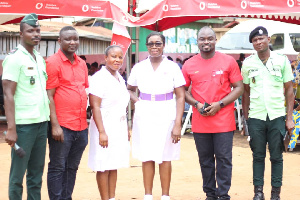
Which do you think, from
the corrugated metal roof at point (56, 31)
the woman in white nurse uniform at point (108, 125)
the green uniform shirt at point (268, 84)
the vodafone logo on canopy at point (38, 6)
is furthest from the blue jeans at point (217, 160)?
the corrugated metal roof at point (56, 31)

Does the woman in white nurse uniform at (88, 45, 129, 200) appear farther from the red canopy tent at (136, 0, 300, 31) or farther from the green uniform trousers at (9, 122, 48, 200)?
the red canopy tent at (136, 0, 300, 31)

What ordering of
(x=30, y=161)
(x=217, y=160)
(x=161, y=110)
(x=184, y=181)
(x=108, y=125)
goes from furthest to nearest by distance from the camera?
(x=184, y=181)
(x=217, y=160)
(x=161, y=110)
(x=108, y=125)
(x=30, y=161)

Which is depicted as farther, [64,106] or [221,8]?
[221,8]

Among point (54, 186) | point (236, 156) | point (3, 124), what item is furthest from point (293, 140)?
point (3, 124)

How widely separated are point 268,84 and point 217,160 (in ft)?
3.35

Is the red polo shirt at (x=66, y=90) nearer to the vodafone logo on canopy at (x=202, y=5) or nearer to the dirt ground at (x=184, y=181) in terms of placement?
the dirt ground at (x=184, y=181)

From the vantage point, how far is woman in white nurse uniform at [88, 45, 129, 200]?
544 centimetres

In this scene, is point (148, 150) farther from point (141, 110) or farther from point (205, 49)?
point (205, 49)

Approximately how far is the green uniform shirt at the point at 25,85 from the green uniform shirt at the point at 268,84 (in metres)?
2.42

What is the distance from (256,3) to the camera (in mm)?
9203

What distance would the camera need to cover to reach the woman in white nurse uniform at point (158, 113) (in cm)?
577

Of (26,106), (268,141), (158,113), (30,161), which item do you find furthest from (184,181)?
(26,106)

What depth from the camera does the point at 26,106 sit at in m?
4.69

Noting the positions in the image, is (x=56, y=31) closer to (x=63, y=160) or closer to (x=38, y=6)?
(x=38, y=6)
